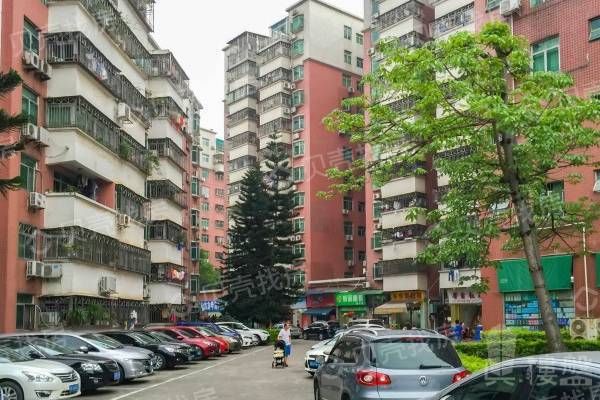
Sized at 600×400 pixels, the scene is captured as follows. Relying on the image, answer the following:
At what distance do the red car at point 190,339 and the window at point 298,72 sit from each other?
116 feet

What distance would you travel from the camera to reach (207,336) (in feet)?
95.2

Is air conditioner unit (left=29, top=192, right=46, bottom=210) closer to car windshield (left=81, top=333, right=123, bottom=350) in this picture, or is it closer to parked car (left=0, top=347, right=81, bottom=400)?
car windshield (left=81, top=333, right=123, bottom=350)

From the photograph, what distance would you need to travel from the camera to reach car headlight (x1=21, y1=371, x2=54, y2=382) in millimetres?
11875

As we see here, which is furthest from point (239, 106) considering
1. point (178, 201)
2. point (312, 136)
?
point (178, 201)

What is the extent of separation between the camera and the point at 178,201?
1613 inches

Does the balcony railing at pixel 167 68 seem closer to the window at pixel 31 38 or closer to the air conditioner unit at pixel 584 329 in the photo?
the window at pixel 31 38

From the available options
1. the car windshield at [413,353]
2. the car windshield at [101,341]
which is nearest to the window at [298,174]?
the car windshield at [101,341]

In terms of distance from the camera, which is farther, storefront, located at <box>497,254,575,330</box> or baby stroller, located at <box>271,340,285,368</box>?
storefront, located at <box>497,254,575,330</box>

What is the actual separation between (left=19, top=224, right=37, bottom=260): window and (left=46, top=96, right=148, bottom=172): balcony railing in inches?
153

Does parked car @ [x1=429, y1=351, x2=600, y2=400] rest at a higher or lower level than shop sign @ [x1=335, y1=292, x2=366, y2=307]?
higher

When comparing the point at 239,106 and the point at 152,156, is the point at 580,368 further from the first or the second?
the point at 239,106

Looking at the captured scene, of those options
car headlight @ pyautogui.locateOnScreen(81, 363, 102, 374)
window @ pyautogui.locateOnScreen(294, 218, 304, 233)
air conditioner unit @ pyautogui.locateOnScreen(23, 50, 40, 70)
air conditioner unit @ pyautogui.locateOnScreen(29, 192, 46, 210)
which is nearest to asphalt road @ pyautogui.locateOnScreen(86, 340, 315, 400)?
car headlight @ pyautogui.locateOnScreen(81, 363, 102, 374)

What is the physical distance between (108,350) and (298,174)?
42439 millimetres

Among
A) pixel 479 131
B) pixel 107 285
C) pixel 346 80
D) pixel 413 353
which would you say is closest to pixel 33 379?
pixel 413 353
